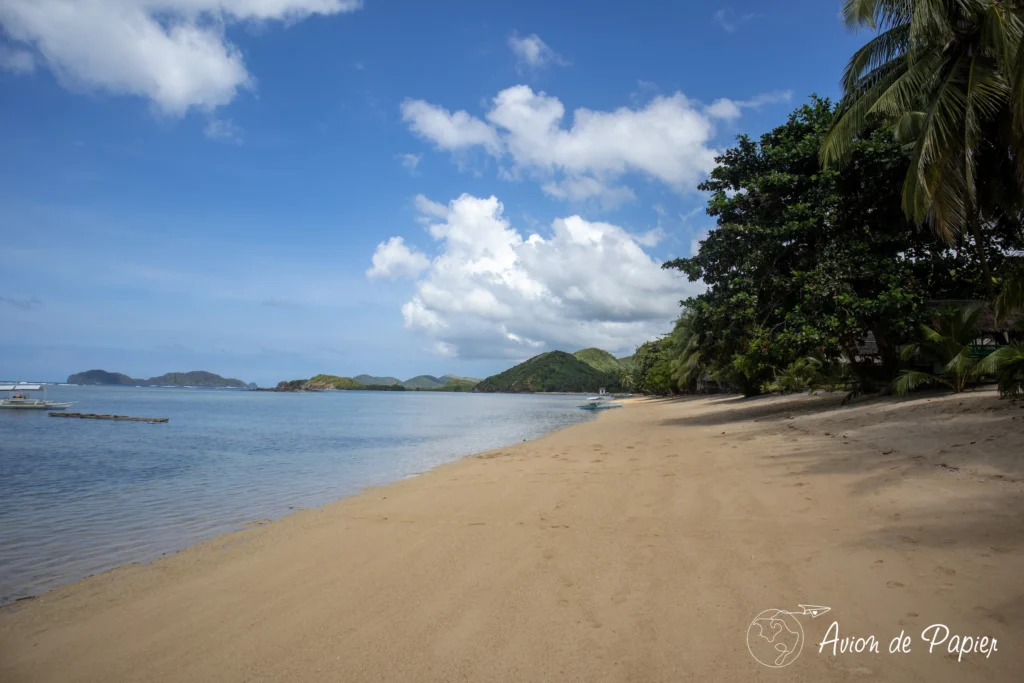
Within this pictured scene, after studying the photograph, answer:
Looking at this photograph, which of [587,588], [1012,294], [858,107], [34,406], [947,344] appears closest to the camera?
[587,588]

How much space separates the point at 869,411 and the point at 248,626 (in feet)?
49.5

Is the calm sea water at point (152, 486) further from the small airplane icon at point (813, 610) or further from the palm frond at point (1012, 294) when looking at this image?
the palm frond at point (1012, 294)

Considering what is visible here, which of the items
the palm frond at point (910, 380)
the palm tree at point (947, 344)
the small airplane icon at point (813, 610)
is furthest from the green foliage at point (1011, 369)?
the small airplane icon at point (813, 610)

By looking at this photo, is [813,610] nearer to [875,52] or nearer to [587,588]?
[587,588]

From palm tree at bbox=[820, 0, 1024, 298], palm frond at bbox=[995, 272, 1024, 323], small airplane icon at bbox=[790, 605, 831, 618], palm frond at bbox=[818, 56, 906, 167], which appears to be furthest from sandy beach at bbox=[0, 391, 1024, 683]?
palm frond at bbox=[818, 56, 906, 167]

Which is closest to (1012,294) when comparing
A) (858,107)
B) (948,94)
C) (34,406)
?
(948,94)

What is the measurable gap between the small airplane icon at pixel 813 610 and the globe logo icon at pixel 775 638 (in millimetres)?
85

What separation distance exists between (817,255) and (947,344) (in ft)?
13.4

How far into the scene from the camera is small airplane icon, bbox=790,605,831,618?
3.46 meters

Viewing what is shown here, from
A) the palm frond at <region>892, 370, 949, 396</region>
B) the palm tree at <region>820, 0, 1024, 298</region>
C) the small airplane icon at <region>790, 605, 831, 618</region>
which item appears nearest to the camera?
the small airplane icon at <region>790, 605, 831, 618</region>

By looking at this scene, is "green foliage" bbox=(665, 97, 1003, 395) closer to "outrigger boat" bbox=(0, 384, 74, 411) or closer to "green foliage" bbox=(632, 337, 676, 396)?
"green foliage" bbox=(632, 337, 676, 396)

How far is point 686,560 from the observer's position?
4578 mm
